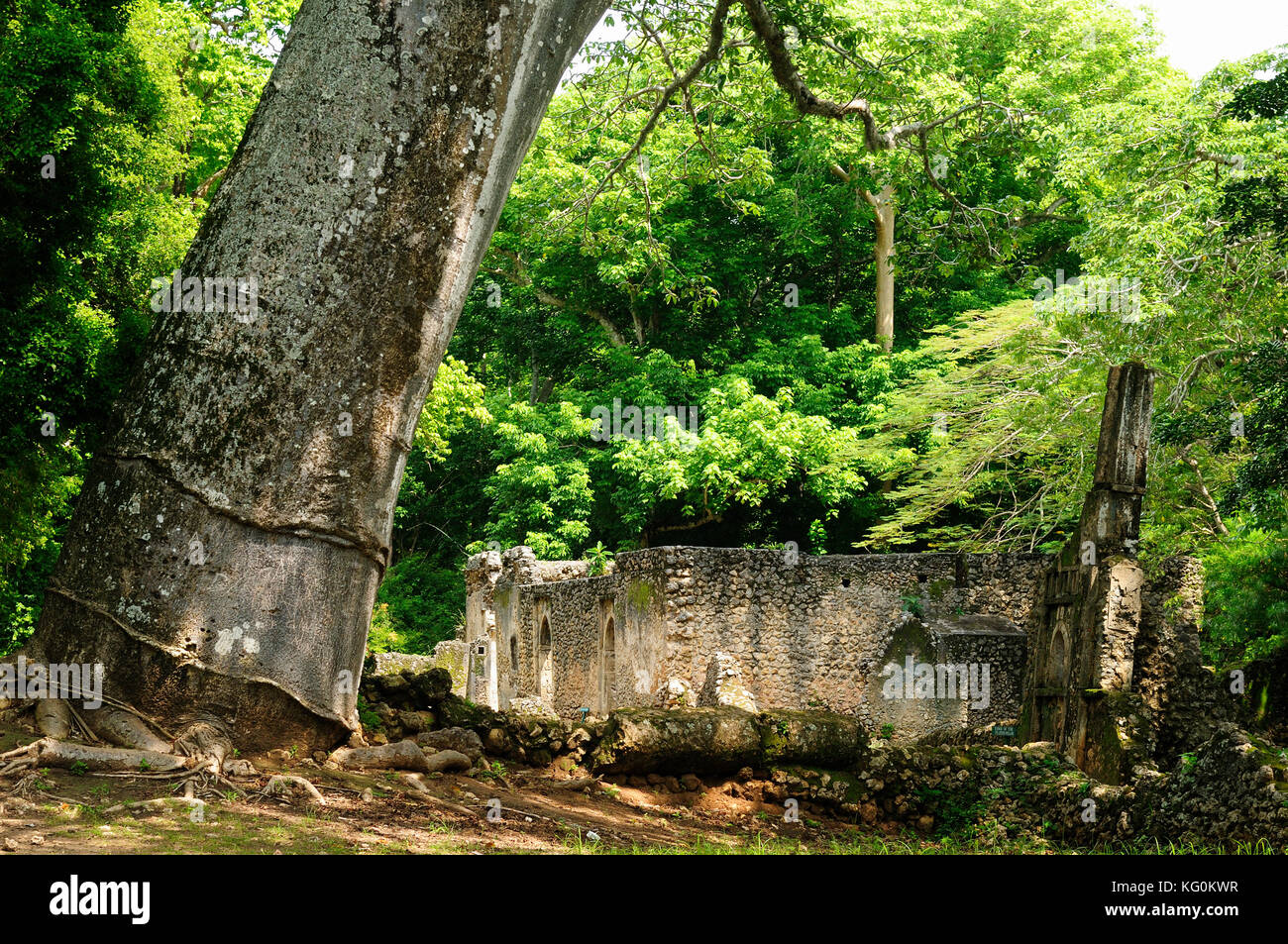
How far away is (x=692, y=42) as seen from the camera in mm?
9758

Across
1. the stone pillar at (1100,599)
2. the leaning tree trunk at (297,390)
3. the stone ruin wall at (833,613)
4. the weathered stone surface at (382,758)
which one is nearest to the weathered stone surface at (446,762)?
the weathered stone surface at (382,758)

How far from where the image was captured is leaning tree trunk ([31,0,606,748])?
4.88 meters

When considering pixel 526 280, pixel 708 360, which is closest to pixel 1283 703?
pixel 708 360

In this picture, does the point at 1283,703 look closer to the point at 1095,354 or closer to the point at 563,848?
the point at 1095,354

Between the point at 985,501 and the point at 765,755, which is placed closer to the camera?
the point at 765,755

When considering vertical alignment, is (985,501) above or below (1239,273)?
below

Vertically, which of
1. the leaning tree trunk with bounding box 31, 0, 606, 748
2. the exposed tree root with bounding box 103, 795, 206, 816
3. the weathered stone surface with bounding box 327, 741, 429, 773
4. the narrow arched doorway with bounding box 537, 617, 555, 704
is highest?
the leaning tree trunk with bounding box 31, 0, 606, 748

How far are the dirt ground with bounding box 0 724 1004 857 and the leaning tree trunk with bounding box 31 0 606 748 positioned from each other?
1.41 feet

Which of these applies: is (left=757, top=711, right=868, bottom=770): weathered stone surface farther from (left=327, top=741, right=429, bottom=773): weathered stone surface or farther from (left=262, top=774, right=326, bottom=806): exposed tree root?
(left=262, top=774, right=326, bottom=806): exposed tree root

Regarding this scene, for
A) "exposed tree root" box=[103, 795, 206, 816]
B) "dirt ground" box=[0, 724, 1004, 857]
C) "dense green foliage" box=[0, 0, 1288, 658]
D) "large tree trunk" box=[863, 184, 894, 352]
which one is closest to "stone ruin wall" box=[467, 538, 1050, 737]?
"dense green foliage" box=[0, 0, 1288, 658]

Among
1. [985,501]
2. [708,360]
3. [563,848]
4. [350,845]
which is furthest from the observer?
[708,360]

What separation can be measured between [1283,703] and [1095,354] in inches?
191

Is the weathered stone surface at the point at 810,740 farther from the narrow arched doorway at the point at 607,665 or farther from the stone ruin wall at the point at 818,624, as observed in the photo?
the narrow arched doorway at the point at 607,665

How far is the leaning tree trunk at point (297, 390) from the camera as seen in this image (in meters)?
4.88
